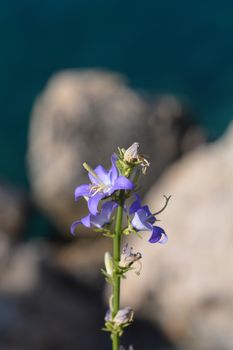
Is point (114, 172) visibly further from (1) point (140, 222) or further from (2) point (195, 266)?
(2) point (195, 266)

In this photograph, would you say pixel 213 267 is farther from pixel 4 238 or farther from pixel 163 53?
pixel 163 53

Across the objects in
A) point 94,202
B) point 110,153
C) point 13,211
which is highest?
point 110,153

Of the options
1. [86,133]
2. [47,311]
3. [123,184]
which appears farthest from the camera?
[86,133]

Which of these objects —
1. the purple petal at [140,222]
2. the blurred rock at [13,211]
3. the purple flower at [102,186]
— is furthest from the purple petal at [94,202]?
the blurred rock at [13,211]

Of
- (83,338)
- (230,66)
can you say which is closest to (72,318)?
(83,338)

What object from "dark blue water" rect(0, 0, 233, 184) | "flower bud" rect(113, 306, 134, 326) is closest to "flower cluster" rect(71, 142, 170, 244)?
"flower bud" rect(113, 306, 134, 326)

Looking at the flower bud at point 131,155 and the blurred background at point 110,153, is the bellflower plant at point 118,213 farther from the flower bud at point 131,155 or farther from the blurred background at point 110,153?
the blurred background at point 110,153

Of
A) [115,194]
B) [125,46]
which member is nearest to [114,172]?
[115,194]
